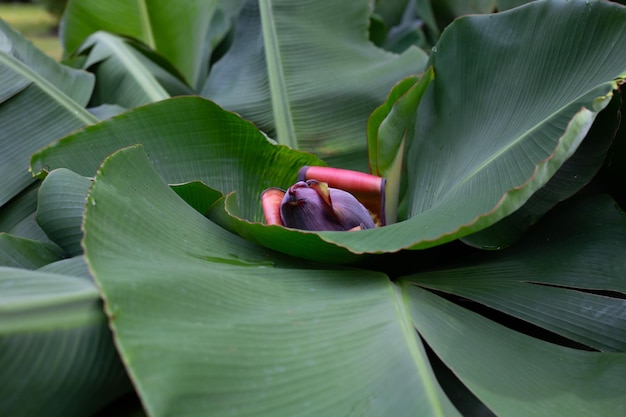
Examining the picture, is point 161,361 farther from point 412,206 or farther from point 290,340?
point 412,206

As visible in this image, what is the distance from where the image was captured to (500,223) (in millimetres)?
602

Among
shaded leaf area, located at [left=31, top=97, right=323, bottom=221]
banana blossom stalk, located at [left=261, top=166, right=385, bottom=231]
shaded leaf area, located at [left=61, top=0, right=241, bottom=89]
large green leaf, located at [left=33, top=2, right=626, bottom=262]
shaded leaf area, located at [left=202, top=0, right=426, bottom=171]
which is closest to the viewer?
large green leaf, located at [left=33, top=2, right=626, bottom=262]

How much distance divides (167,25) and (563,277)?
103 centimetres

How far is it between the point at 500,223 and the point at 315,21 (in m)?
0.59

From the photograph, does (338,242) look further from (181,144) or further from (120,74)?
(120,74)

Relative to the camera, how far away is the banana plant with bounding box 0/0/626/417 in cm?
42

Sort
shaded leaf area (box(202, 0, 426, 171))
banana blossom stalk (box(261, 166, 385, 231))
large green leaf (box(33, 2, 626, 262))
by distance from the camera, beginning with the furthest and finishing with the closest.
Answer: shaded leaf area (box(202, 0, 426, 171)) < banana blossom stalk (box(261, 166, 385, 231)) < large green leaf (box(33, 2, 626, 262))

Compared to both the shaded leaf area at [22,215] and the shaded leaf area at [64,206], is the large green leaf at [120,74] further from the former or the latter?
the shaded leaf area at [64,206]

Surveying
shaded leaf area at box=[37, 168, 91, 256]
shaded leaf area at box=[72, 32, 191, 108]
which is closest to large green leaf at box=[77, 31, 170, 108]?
shaded leaf area at box=[72, 32, 191, 108]

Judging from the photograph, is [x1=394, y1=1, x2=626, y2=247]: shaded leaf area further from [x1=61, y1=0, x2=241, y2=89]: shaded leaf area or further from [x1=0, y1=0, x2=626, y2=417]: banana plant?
[x1=61, y1=0, x2=241, y2=89]: shaded leaf area

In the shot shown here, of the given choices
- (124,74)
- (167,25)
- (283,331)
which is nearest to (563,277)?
(283,331)

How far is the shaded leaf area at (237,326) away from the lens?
40 centimetres

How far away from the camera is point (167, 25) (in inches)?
50.2

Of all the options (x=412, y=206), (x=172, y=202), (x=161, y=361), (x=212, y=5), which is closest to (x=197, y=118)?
(x=172, y=202)
